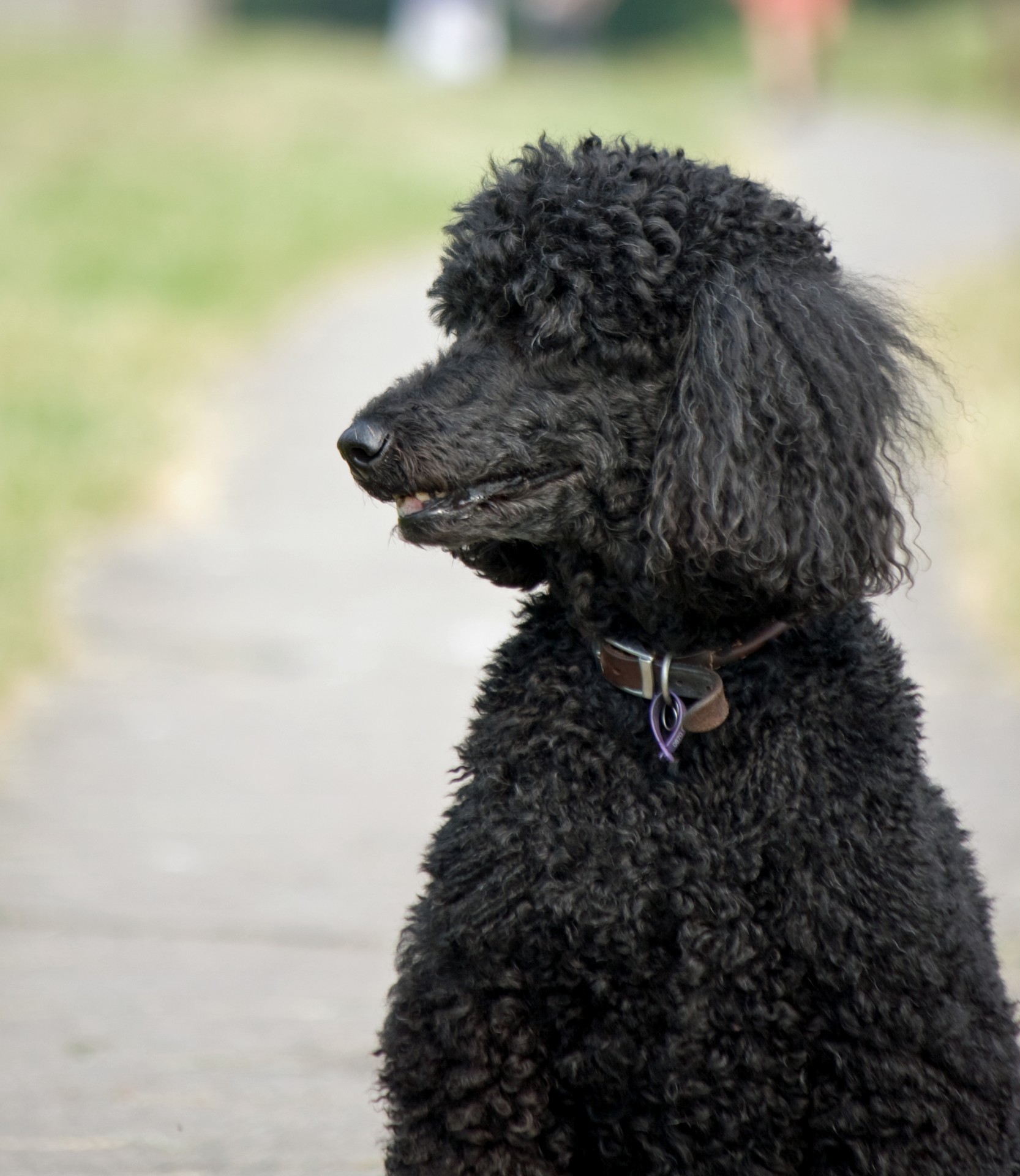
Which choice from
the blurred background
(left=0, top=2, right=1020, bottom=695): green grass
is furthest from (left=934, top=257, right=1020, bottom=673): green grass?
(left=0, top=2, right=1020, bottom=695): green grass

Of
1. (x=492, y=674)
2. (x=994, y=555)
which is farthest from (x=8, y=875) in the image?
(x=994, y=555)

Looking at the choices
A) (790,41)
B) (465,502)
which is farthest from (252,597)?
(790,41)

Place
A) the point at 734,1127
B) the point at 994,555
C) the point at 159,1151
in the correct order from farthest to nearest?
the point at 994,555
the point at 159,1151
the point at 734,1127

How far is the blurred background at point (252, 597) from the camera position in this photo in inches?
142

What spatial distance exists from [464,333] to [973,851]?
116cm

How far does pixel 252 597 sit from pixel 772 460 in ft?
14.0

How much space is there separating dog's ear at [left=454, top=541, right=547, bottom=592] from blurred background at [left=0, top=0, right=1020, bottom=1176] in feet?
2.57

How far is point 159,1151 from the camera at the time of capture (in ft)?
10.3

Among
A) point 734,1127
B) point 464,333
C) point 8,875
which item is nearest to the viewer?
point 734,1127

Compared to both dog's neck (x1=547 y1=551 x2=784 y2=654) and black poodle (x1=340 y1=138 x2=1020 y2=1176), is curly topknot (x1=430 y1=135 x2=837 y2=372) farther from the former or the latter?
dog's neck (x1=547 y1=551 x2=784 y2=654)

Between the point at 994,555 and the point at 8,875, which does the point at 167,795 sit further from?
the point at 994,555

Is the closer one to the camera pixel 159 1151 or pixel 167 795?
pixel 159 1151

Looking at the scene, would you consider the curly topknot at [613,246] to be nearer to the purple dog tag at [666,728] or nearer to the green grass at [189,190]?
the purple dog tag at [666,728]

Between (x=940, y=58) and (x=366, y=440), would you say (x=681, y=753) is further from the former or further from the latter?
(x=940, y=58)
